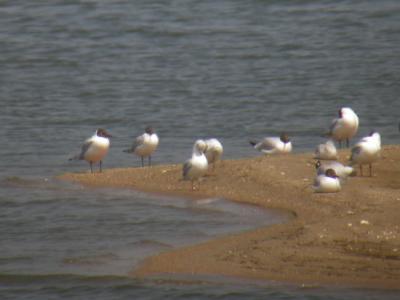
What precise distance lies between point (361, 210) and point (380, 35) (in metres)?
15.6

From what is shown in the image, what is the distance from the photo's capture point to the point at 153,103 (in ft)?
81.4

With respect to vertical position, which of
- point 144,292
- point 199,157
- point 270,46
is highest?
point 270,46

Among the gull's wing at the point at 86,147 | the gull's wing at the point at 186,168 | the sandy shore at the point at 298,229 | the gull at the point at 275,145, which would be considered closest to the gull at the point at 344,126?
the gull at the point at 275,145

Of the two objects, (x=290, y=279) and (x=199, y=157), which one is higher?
(x=199, y=157)

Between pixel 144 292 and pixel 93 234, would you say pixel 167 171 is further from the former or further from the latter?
pixel 144 292

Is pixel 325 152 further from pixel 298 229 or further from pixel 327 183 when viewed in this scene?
pixel 298 229

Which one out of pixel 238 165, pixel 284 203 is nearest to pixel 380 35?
pixel 238 165

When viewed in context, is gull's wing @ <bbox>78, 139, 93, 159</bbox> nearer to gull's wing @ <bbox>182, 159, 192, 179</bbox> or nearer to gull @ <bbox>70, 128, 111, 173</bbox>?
gull @ <bbox>70, 128, 111, 173</bbox>

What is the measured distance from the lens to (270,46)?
96.2ft

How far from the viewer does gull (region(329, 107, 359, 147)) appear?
19.5m

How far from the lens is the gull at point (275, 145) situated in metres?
18.9

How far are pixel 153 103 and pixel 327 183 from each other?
9689mm

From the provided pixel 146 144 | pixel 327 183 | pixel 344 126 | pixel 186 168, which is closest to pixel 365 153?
pixel 327 183

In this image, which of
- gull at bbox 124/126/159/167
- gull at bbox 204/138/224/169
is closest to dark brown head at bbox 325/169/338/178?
gull at bbox 204/138/224/169
